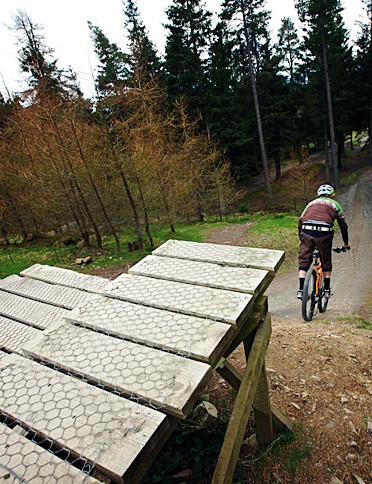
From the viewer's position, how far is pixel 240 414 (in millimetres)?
2012

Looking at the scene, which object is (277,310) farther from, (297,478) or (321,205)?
(297,478)

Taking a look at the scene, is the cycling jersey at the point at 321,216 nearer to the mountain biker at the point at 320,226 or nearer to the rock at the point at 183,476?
the mountain biker at the point at 320,226

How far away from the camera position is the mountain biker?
15.5 feet

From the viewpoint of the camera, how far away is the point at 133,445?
1179 mm

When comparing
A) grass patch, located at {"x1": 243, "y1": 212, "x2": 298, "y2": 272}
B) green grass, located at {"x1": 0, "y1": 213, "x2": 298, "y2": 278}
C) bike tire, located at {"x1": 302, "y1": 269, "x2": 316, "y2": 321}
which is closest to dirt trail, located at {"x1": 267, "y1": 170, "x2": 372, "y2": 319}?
bike tire, located at {"x1": 302, "y1": 269, "x2": 316, "y2": 321}

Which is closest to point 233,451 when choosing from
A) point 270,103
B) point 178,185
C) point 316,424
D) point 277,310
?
point 316,424

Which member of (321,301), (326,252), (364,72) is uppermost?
(364,72)

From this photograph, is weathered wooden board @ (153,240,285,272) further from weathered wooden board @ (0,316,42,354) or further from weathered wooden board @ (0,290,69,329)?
weathered wooden board @ (0,316,42,354)

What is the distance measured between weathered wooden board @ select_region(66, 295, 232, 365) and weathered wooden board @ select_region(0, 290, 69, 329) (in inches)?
33.8

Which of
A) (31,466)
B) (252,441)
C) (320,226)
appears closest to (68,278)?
(31,466)

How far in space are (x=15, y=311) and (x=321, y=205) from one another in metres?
4.47

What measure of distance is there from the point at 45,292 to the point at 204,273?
2034 millimetres

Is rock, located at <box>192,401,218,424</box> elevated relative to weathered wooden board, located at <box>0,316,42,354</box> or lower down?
lower down

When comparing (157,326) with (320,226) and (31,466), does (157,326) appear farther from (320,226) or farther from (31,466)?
(320,226)
